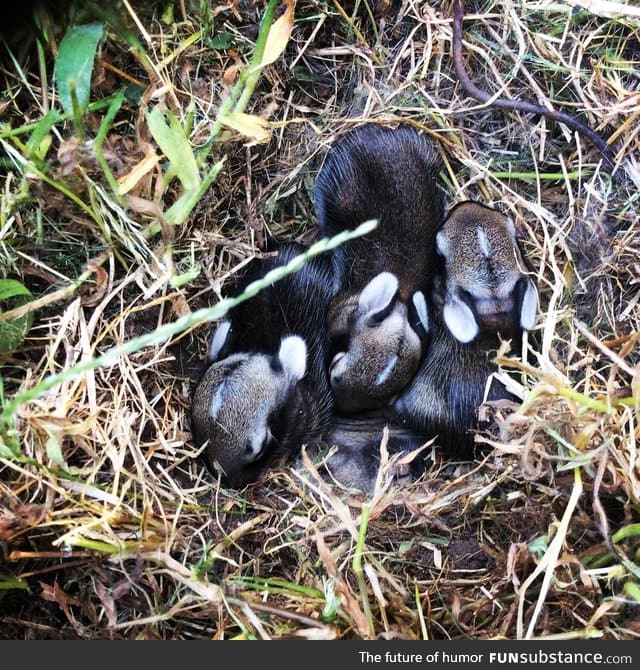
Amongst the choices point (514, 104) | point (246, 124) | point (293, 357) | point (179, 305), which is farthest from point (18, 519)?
point (514, 104)

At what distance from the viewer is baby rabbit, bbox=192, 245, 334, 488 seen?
7.09 ft

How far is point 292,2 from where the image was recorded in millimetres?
2137

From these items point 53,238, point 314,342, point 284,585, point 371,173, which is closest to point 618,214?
point 371,173

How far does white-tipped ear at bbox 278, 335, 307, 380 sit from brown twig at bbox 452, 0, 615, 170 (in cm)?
103

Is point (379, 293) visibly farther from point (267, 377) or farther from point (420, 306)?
point (267, 377)

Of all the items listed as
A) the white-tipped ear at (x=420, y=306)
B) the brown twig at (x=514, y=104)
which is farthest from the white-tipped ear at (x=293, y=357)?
the brown twig at (x=514, y=104)

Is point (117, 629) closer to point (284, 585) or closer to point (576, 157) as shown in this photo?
point (284, 585)

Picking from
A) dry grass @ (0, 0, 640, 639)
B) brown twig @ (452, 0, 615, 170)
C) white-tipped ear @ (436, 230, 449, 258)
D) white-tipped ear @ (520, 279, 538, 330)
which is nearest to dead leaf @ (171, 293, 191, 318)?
dry grass @ (0, 0, 640, 639)

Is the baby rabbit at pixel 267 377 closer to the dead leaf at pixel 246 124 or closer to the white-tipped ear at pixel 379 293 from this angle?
the white-tipped ear at pixel 379 293

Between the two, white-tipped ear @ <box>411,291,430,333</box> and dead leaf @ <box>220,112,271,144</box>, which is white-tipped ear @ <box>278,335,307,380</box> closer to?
white-tipped ear @ <box>411,291,430,333</box>

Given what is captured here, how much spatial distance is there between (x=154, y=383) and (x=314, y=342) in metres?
0.57

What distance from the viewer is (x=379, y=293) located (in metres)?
2.30

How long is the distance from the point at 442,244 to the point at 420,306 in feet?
0.73

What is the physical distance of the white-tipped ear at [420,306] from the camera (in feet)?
7.79
